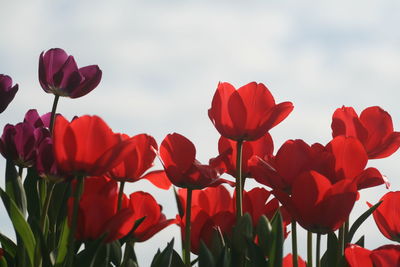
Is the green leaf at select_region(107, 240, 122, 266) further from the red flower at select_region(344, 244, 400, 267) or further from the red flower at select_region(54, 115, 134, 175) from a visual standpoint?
the red flower at select_region(344, 244, 400, 267)

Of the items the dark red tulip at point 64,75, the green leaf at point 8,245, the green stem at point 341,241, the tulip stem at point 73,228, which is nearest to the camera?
the tulip stem at point 73,228

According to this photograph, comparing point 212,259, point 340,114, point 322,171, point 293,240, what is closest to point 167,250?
point 212,259

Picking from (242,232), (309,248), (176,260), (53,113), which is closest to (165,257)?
(176,260)

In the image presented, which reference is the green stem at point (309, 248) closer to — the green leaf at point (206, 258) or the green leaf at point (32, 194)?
the green leaf at point (206, 258)

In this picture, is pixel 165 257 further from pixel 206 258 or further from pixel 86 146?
pixel 86 146

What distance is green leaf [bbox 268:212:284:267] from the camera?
54.4 inches

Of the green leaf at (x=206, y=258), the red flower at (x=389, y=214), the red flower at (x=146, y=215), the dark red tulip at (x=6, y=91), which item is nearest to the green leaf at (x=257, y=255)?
the green leaf at (x=206, y=258)

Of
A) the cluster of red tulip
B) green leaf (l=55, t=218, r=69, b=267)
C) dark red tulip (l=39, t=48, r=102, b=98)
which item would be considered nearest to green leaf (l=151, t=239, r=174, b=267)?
the cluster of red tulip

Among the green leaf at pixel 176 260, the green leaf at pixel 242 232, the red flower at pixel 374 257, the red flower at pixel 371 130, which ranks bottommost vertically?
the green leaf at pixel 176 260

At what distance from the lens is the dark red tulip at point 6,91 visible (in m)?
1.70

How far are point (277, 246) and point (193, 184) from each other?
255 millimetres

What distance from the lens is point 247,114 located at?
61.8 inches

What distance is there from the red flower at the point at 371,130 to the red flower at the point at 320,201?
27 cm

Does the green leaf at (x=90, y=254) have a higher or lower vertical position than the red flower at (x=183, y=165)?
lower
